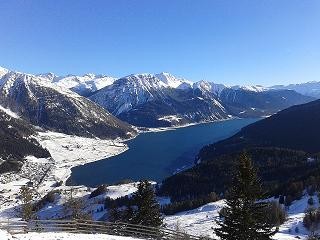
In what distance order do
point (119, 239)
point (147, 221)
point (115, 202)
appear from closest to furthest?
1. point (119, 239)
2. point (147, 221)
3. point (115, 202)

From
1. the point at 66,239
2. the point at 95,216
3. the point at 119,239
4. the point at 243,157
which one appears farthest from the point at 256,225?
the point at 95,216

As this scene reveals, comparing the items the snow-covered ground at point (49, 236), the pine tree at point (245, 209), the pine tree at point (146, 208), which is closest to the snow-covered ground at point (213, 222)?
the pine tree at point (146, 208)

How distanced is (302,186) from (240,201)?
120236 mm

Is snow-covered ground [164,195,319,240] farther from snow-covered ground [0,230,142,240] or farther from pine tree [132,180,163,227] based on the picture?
snow-covered ground [0,230,142,240]

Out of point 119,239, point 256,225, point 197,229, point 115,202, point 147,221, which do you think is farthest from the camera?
point 115,202

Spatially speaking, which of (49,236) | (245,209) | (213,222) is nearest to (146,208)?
(245,209)

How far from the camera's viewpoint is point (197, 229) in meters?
106

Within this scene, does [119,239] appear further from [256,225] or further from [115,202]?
[115,202]

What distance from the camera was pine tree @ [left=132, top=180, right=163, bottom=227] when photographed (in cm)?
6319

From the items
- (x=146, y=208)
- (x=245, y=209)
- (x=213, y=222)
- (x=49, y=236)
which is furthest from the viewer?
(x=213, y=222)

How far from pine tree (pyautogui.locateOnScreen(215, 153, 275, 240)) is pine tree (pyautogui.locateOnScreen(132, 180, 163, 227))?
65.8 ft

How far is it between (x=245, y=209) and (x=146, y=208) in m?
22.2

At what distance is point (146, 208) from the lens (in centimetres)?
6356

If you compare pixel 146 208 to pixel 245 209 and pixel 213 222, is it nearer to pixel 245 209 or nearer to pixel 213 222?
pixel 245 209
